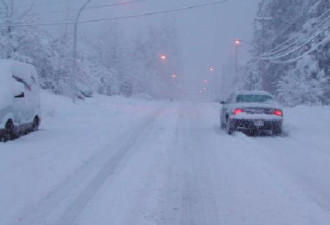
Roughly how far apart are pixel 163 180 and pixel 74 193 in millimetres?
1803

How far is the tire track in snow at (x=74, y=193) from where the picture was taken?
6.78m

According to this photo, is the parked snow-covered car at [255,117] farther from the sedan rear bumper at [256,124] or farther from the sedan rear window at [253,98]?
the sedan rear window at [253,98]

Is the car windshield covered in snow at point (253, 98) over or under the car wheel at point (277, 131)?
over

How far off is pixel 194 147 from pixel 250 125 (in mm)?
4052

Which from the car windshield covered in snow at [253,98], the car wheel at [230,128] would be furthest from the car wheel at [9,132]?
the car windshield covered in snow at [253,98]

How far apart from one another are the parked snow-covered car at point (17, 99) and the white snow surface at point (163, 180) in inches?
20.7

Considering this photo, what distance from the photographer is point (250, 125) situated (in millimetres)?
17906

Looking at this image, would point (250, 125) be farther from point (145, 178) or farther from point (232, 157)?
point (145, 178)

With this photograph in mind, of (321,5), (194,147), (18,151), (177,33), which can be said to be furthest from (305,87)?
(177,33)

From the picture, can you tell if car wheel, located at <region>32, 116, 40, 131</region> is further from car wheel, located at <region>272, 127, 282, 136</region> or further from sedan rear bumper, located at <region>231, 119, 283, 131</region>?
car wheel, located at <region>272, 127, 282, 136</region>

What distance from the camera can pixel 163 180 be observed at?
31.0 feet

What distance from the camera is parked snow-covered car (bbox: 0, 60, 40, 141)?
48.1 feet

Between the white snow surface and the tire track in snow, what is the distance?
0.04ft

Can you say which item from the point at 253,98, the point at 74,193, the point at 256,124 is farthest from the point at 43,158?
the point at 253,98
